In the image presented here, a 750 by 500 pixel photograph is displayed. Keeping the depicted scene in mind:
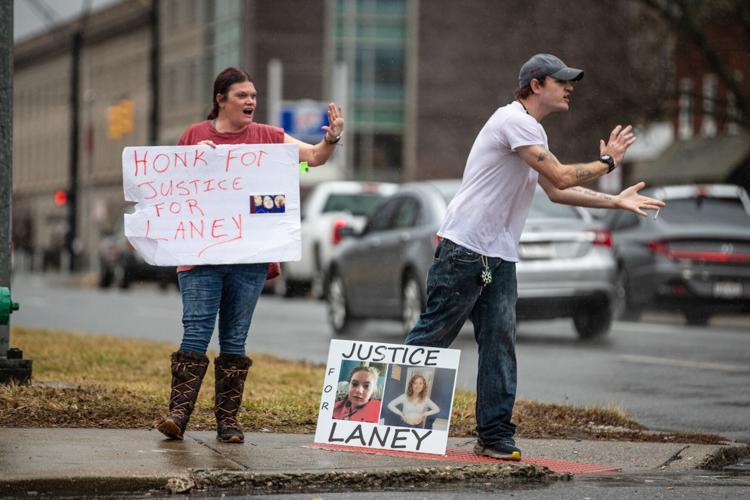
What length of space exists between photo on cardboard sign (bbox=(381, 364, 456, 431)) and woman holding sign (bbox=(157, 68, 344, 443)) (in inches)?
29.4

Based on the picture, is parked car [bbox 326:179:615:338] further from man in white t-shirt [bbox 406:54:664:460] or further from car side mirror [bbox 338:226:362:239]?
man in white t-shirt [bbox 406:54:664:460]

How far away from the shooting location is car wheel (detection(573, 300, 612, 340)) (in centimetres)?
1634

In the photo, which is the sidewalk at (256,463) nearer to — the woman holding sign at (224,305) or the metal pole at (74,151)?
the woman holding sign at (224,305)

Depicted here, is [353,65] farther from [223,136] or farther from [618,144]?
[618,144]

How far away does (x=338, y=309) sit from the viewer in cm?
1825

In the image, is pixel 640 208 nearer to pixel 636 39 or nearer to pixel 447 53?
pixel 636 39

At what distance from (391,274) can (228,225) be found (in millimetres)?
8954

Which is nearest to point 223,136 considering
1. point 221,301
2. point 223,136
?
point 223,136

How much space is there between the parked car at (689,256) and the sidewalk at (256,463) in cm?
1162

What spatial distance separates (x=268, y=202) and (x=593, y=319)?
9.21 meters

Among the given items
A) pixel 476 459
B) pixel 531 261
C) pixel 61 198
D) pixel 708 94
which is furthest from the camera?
pixel 61 198

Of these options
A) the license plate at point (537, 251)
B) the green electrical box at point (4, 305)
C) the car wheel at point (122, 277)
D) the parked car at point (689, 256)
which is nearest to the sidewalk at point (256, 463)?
the green electrical box at point (4, 305)

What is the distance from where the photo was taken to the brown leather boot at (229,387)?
7.65 meters

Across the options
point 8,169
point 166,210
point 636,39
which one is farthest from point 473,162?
point 636,39
